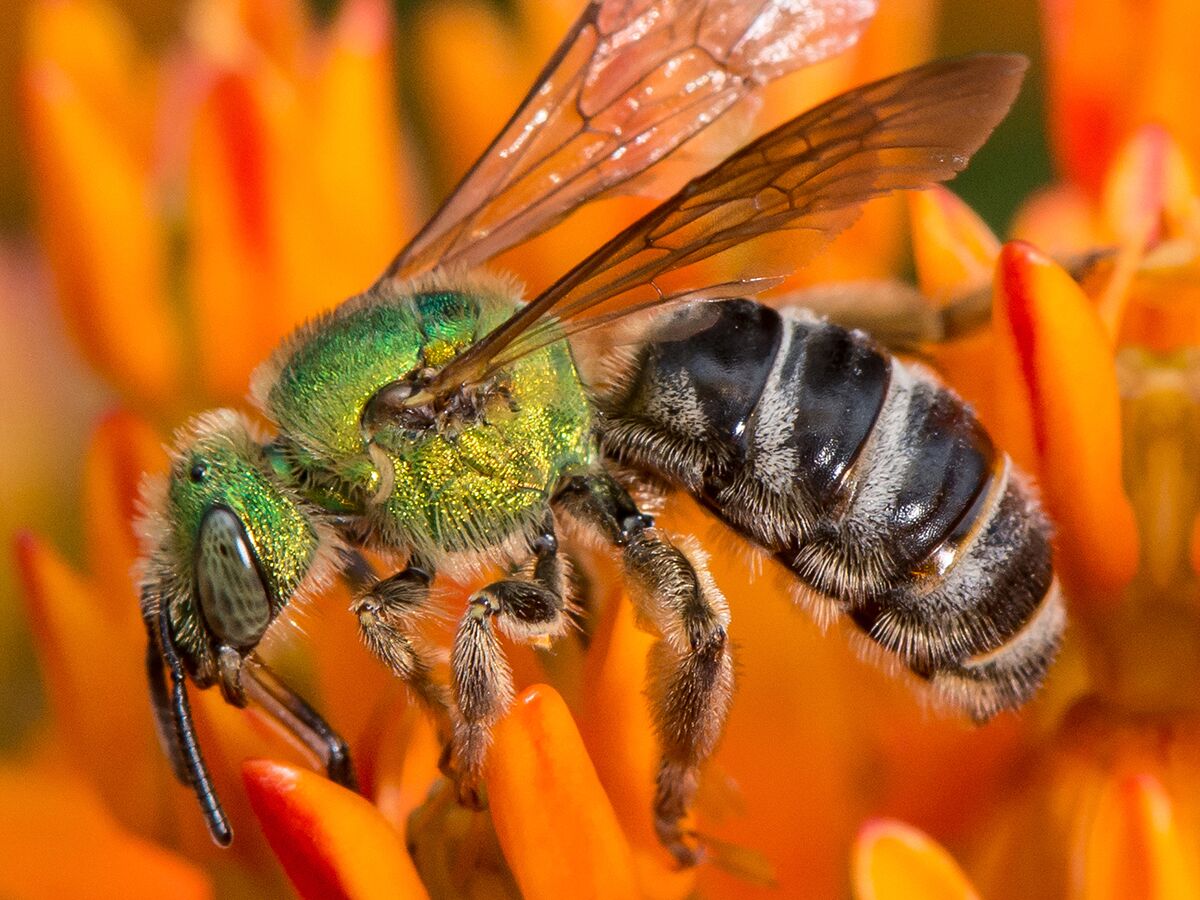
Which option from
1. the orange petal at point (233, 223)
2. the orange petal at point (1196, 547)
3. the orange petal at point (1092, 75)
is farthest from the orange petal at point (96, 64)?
the orange petal at point (1196, 547)

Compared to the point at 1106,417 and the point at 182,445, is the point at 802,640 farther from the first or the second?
the point at 182,445

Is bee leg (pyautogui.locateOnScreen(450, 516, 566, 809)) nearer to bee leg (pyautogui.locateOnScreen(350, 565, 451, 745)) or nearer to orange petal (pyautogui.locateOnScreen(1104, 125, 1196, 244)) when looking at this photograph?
bee leg (pyautogui.locateOnScreen(350, 565, 451, 745))

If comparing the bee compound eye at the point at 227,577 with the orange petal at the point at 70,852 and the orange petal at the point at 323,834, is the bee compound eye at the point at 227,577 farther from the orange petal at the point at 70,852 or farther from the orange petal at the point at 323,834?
the orange petal at the point at 70,852

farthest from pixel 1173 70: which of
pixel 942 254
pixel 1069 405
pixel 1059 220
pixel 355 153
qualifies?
pixel 355 153

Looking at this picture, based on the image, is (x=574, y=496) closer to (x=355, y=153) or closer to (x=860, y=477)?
(x=860, y=477)

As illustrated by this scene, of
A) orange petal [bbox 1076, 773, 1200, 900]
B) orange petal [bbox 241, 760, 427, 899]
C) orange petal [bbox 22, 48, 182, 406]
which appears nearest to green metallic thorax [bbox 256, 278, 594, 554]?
orange petal [bbox 241, 760, 427, 899]

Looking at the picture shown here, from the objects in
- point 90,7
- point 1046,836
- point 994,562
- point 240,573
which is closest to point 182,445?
point 240,573
